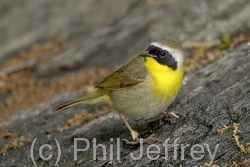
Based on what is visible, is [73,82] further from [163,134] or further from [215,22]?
[163,134]

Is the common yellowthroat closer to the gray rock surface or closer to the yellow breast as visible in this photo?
the yellow breast

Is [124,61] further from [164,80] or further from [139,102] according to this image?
[164,80]

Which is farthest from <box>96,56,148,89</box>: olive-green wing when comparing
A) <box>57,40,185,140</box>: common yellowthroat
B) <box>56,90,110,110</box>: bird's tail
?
<box>56,90,110,110</box>: bird's tail

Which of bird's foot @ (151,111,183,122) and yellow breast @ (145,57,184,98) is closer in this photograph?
yellow breast @ (145,57,184,98)

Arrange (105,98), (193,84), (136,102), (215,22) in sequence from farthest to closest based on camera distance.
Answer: (215,22) → (193,84) → (105,98) → (136,102)

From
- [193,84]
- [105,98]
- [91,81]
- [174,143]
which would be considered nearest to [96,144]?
[105,98]

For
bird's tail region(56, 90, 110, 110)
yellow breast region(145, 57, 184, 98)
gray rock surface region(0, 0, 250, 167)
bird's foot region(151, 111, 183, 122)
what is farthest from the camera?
bird's tail region(56, 90, 110, 110)

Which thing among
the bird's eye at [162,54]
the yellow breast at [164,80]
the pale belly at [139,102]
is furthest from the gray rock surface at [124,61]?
the bird's eye at [162,54]

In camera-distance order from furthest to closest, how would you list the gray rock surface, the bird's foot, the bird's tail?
1. the bird's tail
2. the bird's foot
3. the gray rock surface
